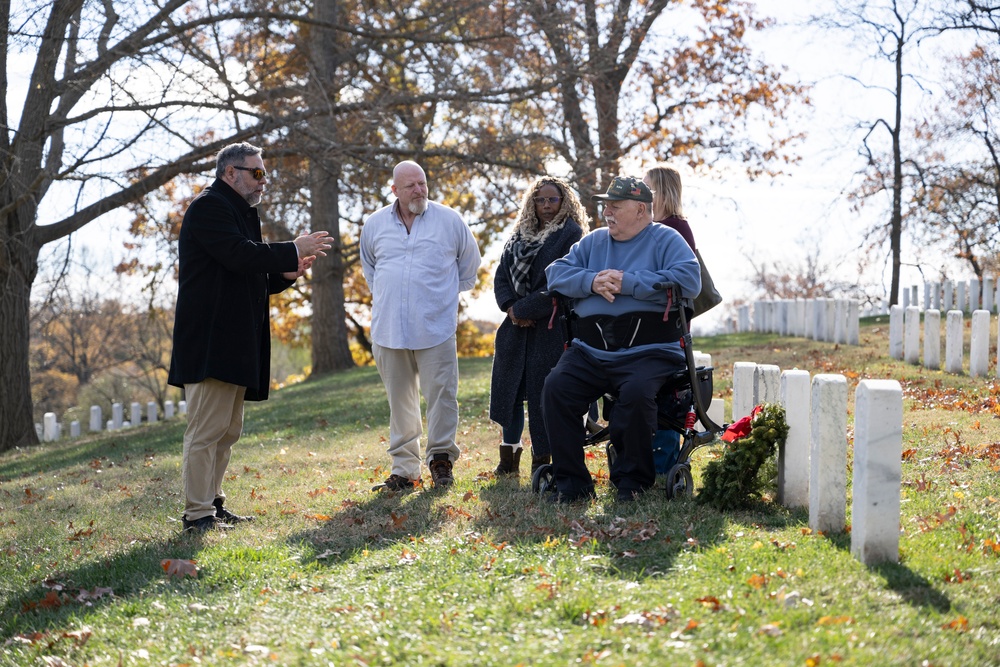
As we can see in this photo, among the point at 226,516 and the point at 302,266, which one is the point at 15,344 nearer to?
the point at 226,516

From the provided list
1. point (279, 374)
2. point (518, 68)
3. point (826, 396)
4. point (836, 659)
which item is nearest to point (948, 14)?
point (518, 68)

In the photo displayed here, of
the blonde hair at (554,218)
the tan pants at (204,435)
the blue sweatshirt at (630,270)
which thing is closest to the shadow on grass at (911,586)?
the blue sweatshirt at (630,270)

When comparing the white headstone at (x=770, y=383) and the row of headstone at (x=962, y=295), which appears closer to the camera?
the white headstone at (x=770, y=383)

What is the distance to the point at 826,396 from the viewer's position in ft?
16.3

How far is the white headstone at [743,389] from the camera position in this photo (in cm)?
783

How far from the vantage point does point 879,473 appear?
448 cm

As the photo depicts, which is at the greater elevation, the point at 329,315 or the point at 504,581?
the point at 329,315

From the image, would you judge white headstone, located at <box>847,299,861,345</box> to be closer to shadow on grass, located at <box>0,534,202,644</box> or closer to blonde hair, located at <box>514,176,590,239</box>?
blonde hair, located at <box>514,176,590,239</box>

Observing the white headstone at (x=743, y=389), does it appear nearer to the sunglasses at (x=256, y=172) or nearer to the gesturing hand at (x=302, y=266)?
Answer: the gesturing hand at (x=302, y=266)

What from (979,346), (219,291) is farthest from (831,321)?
(219,291)

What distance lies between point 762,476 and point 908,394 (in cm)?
582

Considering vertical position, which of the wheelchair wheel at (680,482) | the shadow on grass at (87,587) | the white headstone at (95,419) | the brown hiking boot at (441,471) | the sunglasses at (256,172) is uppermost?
the sunglasses at (256,172)

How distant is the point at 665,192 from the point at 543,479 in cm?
214

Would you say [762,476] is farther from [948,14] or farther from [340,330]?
[948,14]
